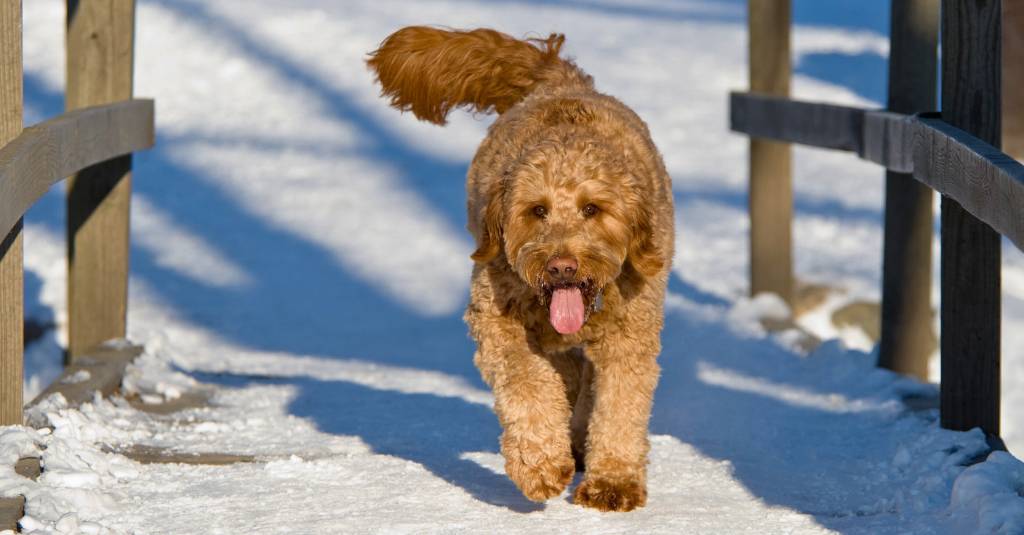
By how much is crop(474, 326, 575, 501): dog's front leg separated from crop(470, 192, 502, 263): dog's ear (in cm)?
26

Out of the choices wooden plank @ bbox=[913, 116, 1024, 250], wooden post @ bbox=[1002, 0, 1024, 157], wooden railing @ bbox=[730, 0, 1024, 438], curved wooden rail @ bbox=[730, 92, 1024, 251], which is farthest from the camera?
wooden post @ bbox=[1002, 0, 1024, 157]

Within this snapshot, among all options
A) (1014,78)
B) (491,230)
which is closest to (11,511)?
(491,230)

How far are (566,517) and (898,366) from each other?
2874 millimetres

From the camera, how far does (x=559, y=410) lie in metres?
4.65

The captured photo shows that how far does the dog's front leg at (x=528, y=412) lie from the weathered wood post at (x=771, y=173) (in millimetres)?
4215

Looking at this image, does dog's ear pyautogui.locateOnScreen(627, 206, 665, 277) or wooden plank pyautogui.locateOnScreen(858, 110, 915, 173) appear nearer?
dog's ear pyautogui.locateOnScreen(627, 206, 665, 277)

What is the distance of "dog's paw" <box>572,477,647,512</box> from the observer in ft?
14.9

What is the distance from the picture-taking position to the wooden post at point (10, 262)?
185 inches

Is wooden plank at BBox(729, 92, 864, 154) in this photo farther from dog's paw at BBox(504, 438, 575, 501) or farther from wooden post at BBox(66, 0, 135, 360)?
wooden post at BBox(66, 0, 135, 360)

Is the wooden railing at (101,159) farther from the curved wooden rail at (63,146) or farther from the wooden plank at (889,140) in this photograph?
the wooden plank at (889,140)

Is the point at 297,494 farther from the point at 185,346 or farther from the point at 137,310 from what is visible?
the point at 137,310

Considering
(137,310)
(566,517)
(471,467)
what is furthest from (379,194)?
(566,517)

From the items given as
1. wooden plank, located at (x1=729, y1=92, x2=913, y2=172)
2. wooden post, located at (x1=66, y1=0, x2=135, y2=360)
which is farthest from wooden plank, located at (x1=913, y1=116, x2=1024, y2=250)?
wooden post, located at (x1=66, y1=0, x2=135, y2=360)

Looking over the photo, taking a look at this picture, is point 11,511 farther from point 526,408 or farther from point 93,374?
point 93,374
